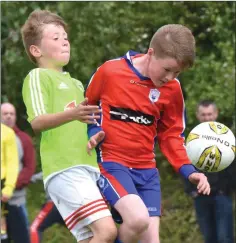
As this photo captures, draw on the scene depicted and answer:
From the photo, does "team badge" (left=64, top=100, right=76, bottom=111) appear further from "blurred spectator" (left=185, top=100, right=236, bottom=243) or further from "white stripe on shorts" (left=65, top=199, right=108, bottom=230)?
"blurred spectator" (left=185, top=100, right=236, bottom=243)

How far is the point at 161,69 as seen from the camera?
5973 millimetres

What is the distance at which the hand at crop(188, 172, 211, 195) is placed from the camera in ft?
19.9

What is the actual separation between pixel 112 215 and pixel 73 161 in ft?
2.04

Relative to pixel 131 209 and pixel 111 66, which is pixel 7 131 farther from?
pixel 131 209

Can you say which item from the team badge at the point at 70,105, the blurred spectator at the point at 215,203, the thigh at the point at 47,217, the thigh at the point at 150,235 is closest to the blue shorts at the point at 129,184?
the thigh at the point at 150,235

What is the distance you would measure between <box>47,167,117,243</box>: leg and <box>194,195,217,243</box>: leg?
3275 millimetres

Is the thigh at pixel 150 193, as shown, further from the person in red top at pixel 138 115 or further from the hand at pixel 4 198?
the hand at pixel 4 198

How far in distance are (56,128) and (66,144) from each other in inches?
4.9

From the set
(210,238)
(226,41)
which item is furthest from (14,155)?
(226,41)

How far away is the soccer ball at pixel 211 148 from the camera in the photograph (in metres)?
6.68

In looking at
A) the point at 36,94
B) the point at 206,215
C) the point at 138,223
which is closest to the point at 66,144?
the point at 36,94

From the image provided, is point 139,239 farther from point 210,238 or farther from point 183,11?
point 183,11

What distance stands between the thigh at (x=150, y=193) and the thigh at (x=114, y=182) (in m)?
→ 0.15

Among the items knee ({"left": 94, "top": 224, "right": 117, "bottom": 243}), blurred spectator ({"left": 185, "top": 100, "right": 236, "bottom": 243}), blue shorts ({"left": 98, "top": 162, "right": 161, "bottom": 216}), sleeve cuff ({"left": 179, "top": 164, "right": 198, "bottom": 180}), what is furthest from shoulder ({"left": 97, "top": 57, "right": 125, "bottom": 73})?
blurred spectator ({"left": 185, "top": 100, "right": 236, "bottom": 243})
